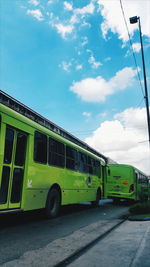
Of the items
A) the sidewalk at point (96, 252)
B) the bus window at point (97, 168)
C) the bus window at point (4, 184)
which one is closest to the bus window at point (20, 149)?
the bus window at point (4, 184)

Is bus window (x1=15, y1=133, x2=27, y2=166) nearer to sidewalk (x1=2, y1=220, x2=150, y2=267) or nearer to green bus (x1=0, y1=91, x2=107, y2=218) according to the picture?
green bus (x1=0, y1=91, x2=107, y2=218)

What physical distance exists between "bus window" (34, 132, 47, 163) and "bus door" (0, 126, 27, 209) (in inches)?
22.3

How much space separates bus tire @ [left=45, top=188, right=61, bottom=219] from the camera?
7.52m

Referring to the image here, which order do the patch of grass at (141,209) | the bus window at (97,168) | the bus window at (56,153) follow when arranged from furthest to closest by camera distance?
the bus window at (97,168), the patch of grass at (141,209), the bus window at (56,153)

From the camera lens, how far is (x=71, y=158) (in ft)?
31.9

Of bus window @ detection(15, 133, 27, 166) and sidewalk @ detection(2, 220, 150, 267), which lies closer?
sidewalk @ detection(2, 220, 150, 267)

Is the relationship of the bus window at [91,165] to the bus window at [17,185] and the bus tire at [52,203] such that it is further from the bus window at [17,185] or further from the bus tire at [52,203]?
→ the bus window at [17,185]

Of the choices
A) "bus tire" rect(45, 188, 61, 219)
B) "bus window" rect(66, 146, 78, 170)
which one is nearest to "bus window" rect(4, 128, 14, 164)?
"bus tire" rect(45, 188, 61, 219)

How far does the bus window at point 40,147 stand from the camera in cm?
705

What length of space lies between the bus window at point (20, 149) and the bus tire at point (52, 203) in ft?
6.19

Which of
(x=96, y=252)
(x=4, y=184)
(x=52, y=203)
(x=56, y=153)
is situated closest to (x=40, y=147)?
(x=56, y=153)

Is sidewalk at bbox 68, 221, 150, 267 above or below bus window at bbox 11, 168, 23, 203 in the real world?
below

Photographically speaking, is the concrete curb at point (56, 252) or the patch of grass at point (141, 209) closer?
the concrete curb at point (56, 252)

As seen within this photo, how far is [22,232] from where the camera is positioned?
5508mm
